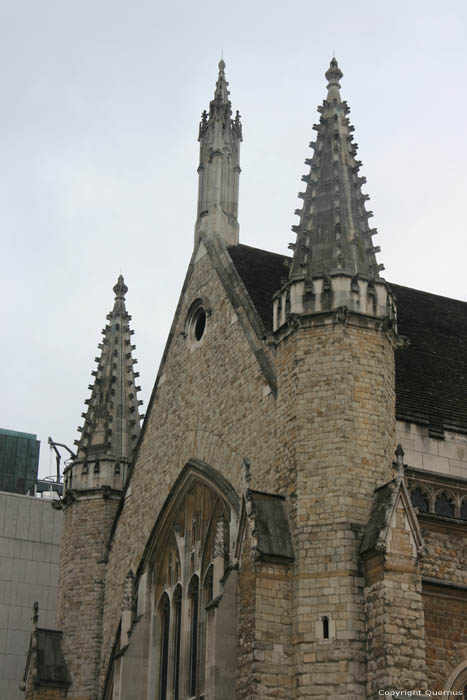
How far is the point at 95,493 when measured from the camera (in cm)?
2905

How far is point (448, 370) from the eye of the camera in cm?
2545

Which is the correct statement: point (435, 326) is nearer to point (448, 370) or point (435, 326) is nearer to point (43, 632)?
point (448, 370)

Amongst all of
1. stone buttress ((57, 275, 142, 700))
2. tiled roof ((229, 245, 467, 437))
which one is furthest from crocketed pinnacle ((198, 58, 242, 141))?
stone buttress ((57, 275, 142, 700))

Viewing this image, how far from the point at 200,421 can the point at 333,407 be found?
5767 millimetres

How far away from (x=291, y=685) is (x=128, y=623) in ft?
25.4

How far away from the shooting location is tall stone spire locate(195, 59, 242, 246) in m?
29.1

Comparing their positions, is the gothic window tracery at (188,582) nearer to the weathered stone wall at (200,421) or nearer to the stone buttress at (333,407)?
the weathered stone wall at (200,421)

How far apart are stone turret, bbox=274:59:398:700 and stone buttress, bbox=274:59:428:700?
19mm

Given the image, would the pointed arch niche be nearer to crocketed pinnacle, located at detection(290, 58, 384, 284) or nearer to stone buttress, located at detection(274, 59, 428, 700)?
stone buttress, located at detection(274, 59, 428, 700)

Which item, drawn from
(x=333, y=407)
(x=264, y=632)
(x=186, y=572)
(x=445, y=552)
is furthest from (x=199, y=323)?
(x=264, y=632)

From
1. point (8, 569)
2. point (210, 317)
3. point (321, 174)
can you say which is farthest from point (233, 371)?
point (8, 569)

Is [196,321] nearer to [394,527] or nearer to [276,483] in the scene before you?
[276,483]

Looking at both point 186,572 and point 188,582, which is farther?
point 186,572

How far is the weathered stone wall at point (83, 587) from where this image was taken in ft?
87.9
